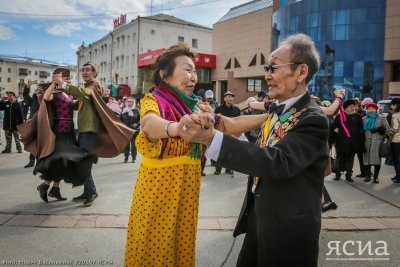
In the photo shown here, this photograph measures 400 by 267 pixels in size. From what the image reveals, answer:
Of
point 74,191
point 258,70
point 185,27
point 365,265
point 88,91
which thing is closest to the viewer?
point 365,265

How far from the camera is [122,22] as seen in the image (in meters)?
52.7

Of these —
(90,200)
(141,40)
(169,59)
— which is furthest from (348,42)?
(169,59)

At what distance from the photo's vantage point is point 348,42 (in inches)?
1387

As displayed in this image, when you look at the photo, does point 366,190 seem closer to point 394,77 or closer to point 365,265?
point 365,265

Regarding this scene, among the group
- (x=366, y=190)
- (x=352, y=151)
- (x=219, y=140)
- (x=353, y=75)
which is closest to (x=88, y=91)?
(x=219, y=140)

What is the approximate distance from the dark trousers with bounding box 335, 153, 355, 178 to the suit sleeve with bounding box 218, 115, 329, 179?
22.2ft

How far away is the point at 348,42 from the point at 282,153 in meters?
37.7

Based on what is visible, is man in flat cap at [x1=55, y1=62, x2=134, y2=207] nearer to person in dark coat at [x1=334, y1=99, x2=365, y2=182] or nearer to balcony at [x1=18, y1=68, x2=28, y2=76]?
person in dark coat at [x1=334, y1=99, x2=365, y2=182]

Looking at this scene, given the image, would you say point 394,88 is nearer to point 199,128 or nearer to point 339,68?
point 339,68

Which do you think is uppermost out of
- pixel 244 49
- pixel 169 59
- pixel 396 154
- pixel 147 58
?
pixel 244 49

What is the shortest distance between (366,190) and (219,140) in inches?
248

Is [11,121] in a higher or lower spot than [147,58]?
lower

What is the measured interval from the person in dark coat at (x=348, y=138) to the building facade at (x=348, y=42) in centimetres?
2760

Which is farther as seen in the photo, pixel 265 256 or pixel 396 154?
pixel 396 154
